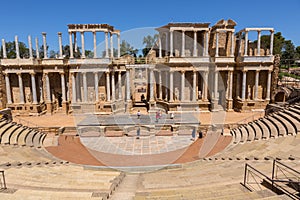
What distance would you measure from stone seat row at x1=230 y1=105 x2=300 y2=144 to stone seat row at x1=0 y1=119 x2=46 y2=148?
1743cm

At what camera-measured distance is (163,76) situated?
32.3 m

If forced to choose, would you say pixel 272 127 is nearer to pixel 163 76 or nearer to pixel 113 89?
pixel 163 76

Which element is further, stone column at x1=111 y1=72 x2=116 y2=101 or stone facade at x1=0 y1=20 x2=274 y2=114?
stone column at x1=111 y1=72 x2=116 y2=101

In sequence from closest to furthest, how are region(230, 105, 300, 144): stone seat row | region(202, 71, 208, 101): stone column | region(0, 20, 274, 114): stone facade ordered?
region(230, 105, 300, 144): stone seat row, region(0, 20, 274, 114): stone facade, region(202, 71, 208, 101): stone column

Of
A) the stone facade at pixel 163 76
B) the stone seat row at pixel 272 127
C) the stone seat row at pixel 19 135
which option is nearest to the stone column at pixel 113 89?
the stone facade at pixel 163 76

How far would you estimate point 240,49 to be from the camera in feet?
101

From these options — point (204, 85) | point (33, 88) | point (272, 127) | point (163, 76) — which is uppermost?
point (163, 76)

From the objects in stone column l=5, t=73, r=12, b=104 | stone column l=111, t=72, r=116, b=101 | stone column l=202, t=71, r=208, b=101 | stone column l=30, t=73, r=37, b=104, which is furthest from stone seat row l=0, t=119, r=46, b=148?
stone column l=202, t=71, r=208, b=101

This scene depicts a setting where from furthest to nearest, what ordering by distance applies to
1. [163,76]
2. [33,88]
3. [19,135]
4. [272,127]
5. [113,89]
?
[163,76]
[113,89]
[33,88]
[19,135]
[272,127]

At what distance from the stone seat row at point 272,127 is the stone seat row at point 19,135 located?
1743 centimetres

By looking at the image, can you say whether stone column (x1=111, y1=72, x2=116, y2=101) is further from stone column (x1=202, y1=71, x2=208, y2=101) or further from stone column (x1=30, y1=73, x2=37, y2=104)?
stone column (x1=202, y1=71, x2=208, y2=101)

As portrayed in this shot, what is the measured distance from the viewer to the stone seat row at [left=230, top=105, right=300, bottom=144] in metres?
17.0

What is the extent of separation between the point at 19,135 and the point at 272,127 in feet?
70.8

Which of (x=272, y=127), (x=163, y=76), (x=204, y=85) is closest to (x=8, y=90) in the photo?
(x=163, y=76)
